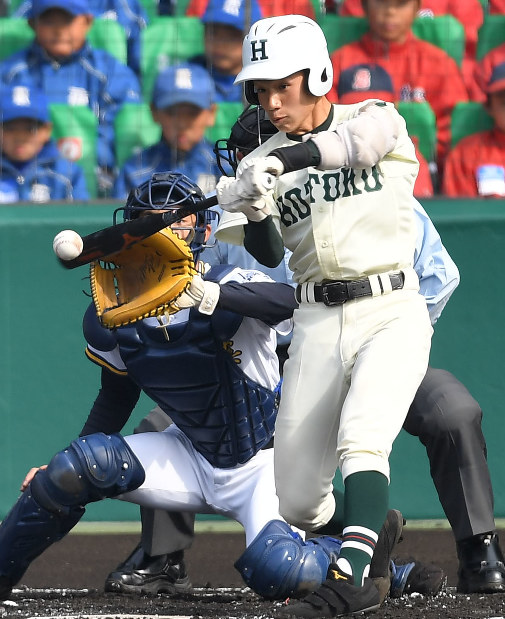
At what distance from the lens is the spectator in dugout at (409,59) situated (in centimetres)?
586

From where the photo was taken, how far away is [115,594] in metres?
4.29

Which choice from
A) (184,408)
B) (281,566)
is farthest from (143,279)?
(281,566)

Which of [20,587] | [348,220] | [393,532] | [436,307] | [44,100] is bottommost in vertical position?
[20,587]

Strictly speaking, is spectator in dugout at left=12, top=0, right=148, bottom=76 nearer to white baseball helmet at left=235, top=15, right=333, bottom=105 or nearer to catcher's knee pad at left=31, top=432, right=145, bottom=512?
white baseball helmet at left=235, top=15, right=333, bottom=105

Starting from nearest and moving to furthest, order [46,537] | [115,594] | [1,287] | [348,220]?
1. [348,220]
2. [46,537]
3. [115,594]
4. [1,287]

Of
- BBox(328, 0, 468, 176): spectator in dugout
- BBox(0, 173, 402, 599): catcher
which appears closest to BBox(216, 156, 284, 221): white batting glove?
BBox(0, 173, 402, 599): catcher

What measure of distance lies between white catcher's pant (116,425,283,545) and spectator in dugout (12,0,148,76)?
8.19ft

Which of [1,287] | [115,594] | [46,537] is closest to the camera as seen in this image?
[46,537]

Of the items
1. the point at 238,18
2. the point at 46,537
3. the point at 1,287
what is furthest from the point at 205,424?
the point at 238,18

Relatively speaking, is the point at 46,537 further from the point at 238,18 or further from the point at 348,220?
the point at 238,18

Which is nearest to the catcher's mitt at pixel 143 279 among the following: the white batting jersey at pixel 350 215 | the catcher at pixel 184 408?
the catcher at pixel 184 408

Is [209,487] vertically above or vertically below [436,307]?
below

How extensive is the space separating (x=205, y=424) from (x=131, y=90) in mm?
2452

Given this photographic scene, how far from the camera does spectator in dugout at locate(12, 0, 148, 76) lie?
5.94 m
